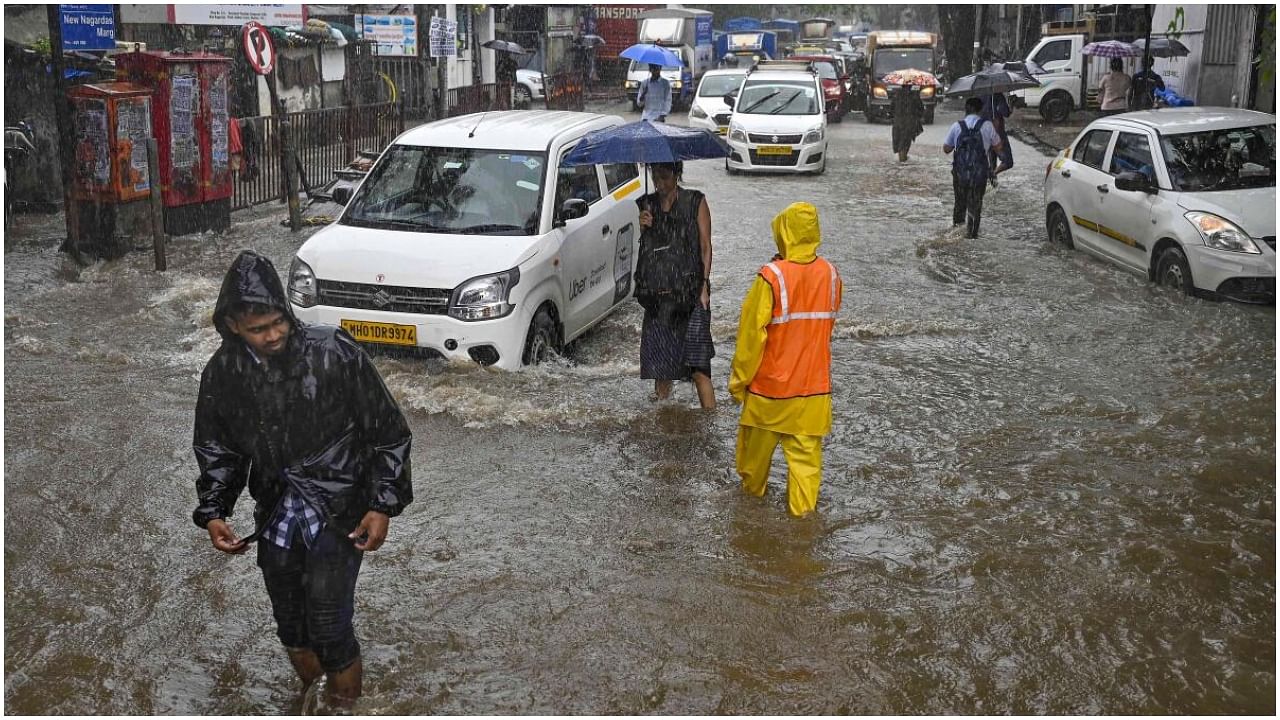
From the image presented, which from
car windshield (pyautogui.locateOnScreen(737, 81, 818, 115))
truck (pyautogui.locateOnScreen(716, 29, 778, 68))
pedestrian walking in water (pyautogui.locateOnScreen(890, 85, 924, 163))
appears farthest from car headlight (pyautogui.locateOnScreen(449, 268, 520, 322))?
truck (pyautogui.locateOnScreen(716, 29, 778, 68))

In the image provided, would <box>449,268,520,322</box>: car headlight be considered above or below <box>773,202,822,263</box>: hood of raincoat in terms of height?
below

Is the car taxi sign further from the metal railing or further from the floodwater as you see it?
the floodwater

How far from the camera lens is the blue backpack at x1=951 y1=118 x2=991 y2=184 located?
14141 mm

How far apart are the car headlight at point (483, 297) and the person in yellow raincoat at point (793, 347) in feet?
7.82

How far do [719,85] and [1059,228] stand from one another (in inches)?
557

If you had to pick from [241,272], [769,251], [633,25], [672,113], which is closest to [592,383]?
[241,272]

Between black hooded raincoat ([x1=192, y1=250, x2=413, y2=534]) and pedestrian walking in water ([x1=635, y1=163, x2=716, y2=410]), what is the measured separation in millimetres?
3665

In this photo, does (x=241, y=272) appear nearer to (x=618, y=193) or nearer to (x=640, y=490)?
(x=640, y=490)

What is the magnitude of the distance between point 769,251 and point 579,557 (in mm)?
8940

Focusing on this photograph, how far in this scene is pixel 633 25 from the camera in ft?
154

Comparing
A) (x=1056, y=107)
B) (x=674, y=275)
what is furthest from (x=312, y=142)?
(x=1056, y=107)

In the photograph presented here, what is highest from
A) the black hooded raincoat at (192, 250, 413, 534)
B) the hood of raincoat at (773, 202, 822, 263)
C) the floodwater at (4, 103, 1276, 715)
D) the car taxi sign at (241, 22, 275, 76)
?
the car taxi sign at (241, 22, 275, 76)

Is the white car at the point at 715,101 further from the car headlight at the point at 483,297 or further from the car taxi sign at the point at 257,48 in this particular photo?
the car headlight at the point at 483,297

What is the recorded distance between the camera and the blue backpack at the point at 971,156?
14.1m
